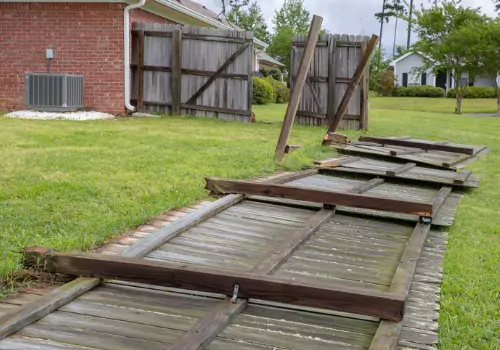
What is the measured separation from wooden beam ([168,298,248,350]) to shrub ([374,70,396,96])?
53713mm

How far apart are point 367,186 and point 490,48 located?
31219 mm

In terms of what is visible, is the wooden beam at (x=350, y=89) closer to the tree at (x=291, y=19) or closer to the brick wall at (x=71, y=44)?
the brick wall at (x=71, y=44)

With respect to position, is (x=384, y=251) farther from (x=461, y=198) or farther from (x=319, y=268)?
(x=461, y=198)

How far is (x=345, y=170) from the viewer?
9.30m

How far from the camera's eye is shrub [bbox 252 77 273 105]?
99.6ft

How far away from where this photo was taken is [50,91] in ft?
50.7

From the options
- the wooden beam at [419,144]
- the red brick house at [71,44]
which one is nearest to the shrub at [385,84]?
the red brick house at [71,44]

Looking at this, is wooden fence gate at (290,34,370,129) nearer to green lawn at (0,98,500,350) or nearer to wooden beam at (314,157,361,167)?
green lawn at (0,98,500,350)

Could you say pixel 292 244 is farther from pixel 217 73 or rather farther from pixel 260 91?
pixel 260 91

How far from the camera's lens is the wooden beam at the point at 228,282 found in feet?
11.6

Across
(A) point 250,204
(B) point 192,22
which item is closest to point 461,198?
(A) point 250,204

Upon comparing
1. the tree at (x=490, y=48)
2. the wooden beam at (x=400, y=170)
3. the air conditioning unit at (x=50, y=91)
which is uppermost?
the tree at (x=490, y=48)

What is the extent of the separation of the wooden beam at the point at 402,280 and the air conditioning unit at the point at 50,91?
36.9ft

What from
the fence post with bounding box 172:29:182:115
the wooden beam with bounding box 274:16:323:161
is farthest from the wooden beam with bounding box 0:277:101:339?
the fence post with bounding box 172:29:182:115
